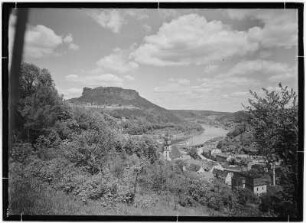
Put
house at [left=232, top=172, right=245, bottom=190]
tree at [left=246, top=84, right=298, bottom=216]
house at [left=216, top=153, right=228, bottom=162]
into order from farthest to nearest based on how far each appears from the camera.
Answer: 1. house at [left=216, top=153, right=228, bottom=162]
2. house at [left=232, top=172, right=245, bottom=190]
3. tree at [left=246, top=84, right=298, bottom=216]

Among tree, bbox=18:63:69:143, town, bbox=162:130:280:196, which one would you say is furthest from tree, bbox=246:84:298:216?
tree, bbox=18:63:69:143

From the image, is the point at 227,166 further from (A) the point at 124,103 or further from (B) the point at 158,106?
(A) the point at 124,103

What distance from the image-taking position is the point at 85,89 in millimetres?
4457

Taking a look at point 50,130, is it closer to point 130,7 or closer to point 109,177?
point 109,177

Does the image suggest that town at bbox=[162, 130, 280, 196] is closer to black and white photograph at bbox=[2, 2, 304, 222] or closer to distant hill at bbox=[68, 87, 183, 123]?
black and white photograph at bbox=[2, 2, 304, 222]

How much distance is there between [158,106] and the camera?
181 inches

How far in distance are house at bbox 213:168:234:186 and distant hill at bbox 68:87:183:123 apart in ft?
3.14

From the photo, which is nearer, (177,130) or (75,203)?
(75,203)

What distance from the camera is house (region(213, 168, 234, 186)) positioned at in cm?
437

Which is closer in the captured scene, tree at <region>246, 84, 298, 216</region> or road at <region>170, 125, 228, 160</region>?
tree at <region>246, 84, 298, 216</region>

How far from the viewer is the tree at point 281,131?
167 inches

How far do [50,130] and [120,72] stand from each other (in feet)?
4.61

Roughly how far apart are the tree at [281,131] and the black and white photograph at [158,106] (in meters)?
0.01

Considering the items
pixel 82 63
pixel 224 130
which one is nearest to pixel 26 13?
pixel 82 63
